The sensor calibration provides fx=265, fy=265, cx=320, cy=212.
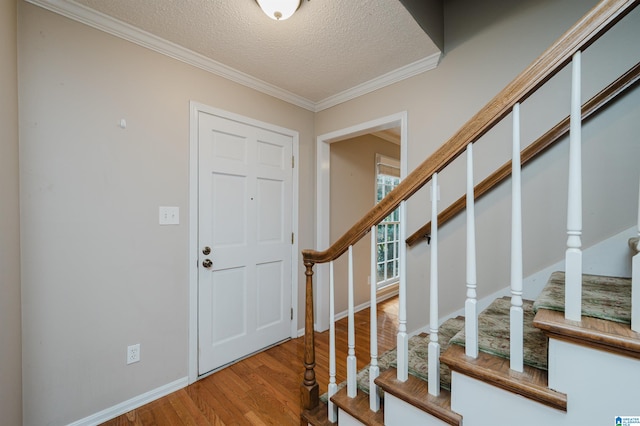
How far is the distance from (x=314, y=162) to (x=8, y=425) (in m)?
2.57

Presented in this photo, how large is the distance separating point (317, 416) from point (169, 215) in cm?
153

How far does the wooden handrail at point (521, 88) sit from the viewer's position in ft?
2.19

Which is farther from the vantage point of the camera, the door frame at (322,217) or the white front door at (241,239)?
the door frame at (322,217)

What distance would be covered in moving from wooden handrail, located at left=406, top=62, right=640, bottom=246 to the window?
1.99 m

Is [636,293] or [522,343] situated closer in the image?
[636,293]

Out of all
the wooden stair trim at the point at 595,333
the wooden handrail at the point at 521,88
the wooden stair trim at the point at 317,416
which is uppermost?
the wooden handrail at the point at 521,88

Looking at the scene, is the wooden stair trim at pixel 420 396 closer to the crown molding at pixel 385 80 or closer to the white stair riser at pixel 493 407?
the white stair riser at pixel 493 407

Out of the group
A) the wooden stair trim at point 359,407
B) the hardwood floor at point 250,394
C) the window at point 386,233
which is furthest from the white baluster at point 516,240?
the window at point 386,233

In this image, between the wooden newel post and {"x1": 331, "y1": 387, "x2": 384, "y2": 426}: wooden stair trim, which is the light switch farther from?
{"x1": 331, "y1": 387, "x2": 384, "y2": 426}: wooden stair trim

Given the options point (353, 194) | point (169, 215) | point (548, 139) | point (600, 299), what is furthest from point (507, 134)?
point (169, 215)

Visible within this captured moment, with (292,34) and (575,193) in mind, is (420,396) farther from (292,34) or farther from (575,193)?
(292,34)

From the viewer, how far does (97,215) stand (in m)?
1.56

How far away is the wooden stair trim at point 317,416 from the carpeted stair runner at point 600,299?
1114mm

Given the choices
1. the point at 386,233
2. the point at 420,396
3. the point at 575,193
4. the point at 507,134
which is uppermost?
the point at 507,134
